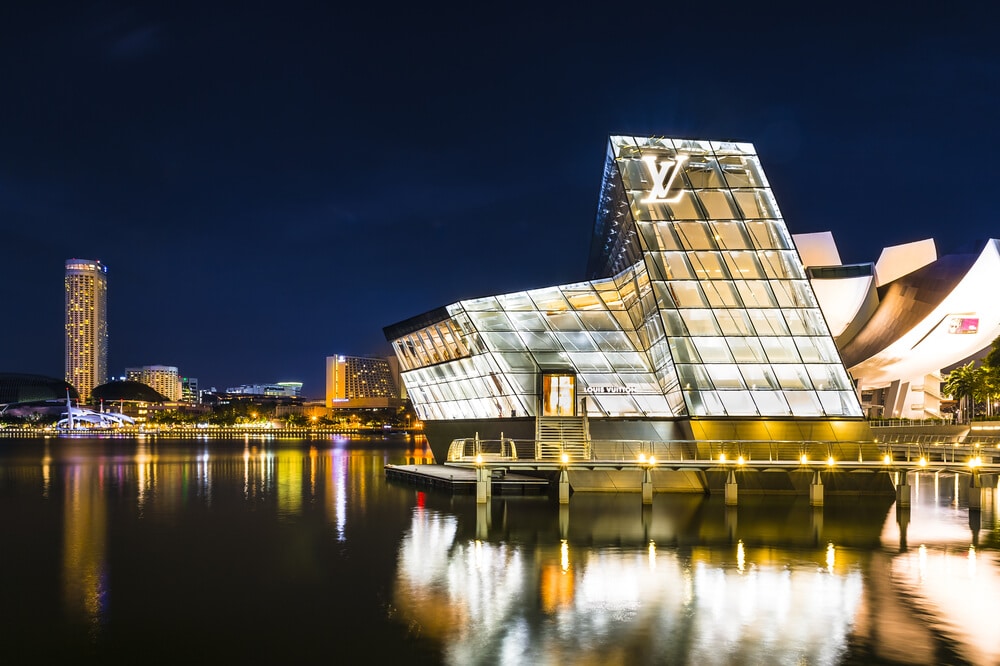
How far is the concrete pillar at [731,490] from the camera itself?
3775 centimetres

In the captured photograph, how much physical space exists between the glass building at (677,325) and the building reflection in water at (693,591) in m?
8.66

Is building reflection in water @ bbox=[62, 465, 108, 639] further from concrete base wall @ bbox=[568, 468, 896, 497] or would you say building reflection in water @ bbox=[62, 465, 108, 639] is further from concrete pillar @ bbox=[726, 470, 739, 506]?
concrete base wall @ bbox=[568, 468, 896, 497]

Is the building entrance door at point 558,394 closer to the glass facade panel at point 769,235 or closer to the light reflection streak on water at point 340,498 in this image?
the light reflection streak on water at point 340,498

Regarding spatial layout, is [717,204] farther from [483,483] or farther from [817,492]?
[483,483]

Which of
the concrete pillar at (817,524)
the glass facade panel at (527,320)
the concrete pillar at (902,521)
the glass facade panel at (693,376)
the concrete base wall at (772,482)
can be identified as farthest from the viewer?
the glass facade panel at (527,320)

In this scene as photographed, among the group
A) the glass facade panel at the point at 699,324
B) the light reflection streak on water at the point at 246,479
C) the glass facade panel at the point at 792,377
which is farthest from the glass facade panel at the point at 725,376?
the light reflection streak on water at the point at 246,479

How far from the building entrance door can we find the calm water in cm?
553

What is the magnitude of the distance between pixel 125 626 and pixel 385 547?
11.5 meters

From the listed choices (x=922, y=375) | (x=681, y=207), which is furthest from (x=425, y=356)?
(x=922, y=375)

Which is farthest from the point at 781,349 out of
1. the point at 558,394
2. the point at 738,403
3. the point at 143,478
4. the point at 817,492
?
the point at 143,478

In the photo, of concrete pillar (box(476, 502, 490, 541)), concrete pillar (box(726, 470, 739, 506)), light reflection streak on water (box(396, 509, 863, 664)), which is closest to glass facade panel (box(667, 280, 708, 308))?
concrete pillar (box(726, 470, 739, 506))

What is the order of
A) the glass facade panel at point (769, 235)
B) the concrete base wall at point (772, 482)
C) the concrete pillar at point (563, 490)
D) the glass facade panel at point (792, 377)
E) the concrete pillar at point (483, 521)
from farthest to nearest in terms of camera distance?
the glass facade panel at point (769, 235), the glass facade panel at point (792, 377), the concrete base wall at point (772, 482), the concrete pillar at point (563, 490), the concrete pillar at point (483, 521)

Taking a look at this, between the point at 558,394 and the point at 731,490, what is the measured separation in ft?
35.9

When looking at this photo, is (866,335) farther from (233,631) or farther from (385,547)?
(233,631)
